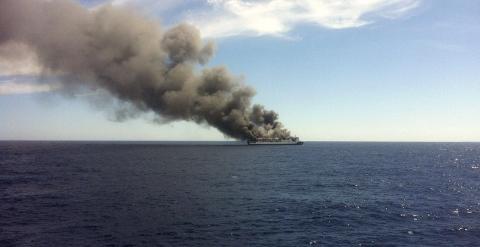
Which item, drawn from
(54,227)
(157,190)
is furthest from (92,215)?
(157,190)

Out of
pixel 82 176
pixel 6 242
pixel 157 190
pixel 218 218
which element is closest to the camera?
pixel 6 242

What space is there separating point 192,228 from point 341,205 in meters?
24.9

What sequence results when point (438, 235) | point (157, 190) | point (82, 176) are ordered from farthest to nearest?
point (82, 176), point (157, 190), point (438, 235)

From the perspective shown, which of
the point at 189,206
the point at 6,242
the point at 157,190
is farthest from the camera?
the point at 157,190

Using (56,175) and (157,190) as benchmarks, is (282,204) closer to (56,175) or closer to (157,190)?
(157,190)

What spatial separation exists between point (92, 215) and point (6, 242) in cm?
1194

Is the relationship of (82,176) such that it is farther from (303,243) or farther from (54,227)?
(303,243)

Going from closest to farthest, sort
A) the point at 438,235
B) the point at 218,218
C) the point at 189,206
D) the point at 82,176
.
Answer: the point at 438,235, the point at 218,218, the point at 189,206, the point at 82,176

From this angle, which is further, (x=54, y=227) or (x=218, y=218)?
(x=218, y=218)

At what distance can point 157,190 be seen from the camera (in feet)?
220

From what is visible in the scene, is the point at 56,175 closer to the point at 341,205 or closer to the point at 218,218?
the point at 218,218

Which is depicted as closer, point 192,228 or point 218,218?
point 192,228

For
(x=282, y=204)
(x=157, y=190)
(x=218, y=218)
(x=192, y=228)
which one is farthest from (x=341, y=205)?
(x=157, y=190)

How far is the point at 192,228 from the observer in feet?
134
